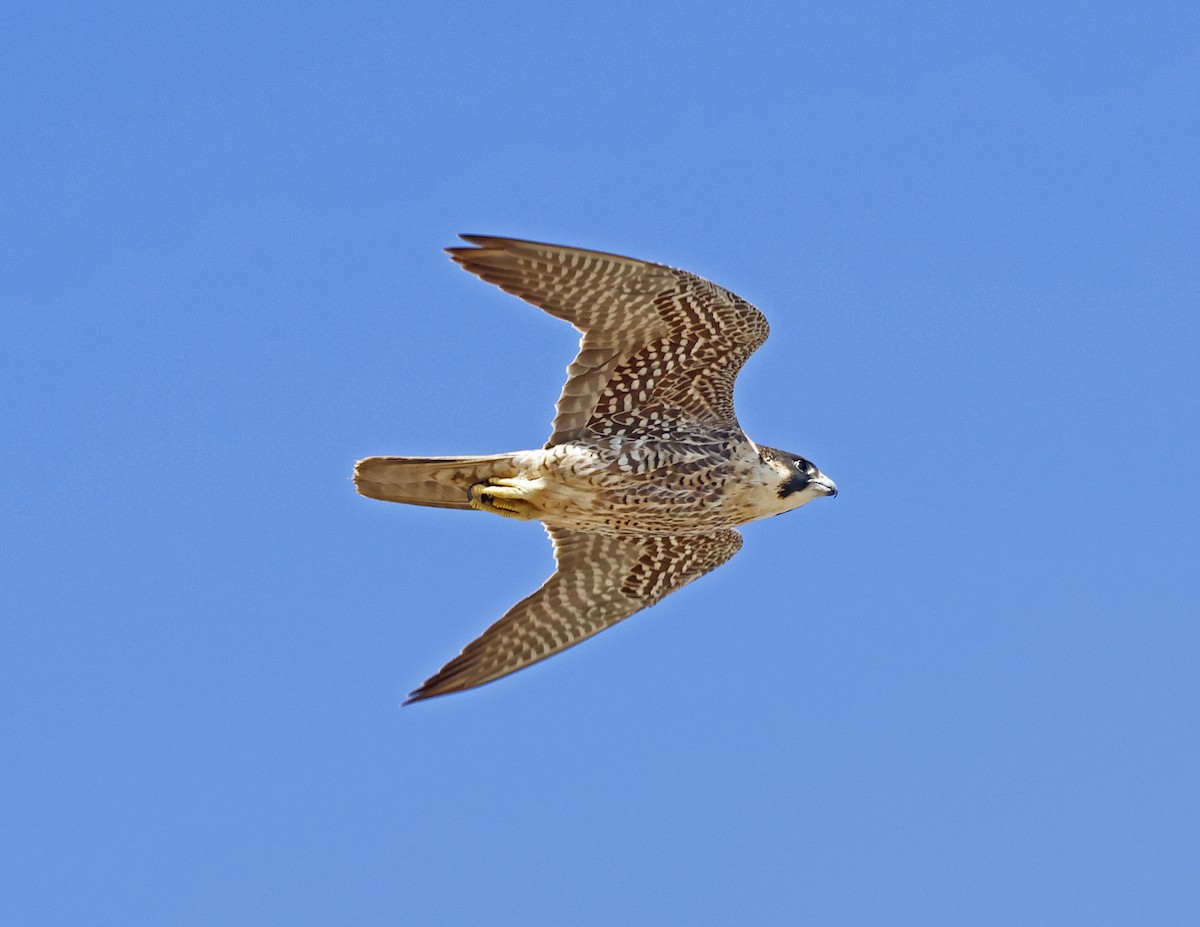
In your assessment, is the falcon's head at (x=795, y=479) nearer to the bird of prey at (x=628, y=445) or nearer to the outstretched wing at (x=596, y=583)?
the bird of prey at (x=628, y=445)

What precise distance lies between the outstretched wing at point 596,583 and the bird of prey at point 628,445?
290 millimetres

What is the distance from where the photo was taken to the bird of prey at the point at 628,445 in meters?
14.2

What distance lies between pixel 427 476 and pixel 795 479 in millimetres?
2888

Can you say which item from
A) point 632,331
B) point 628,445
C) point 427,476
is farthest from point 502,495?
point 632,331

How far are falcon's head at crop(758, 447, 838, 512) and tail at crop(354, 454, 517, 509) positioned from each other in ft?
6.80

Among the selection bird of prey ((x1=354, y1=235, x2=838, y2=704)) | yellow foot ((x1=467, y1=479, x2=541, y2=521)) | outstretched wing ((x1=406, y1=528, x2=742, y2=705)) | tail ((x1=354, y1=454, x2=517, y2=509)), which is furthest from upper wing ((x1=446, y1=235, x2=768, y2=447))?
outstretched wing ((x1=406, y1=528, x2=742, y2=705))

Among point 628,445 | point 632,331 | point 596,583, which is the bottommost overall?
point 596,583

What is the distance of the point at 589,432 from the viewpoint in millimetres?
14805

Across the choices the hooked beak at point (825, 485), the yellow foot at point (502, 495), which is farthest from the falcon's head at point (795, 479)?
the yellow foot at point (502, 495)

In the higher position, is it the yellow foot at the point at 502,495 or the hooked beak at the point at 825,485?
the hooked beak at the point at 825,485

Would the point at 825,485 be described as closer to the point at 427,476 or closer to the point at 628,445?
the point at 628,445

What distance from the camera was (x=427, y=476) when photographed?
14.3 metres

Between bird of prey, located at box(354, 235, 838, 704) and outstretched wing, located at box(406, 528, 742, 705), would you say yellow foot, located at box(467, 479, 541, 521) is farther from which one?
outstretched wing, located at box(406, 528, 742, 705)

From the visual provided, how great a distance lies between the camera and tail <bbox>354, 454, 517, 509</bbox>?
1415 centimetres
